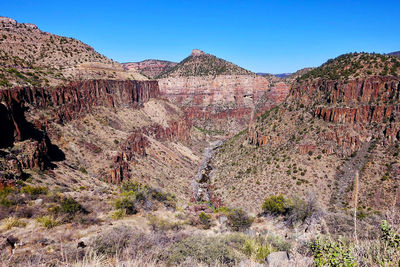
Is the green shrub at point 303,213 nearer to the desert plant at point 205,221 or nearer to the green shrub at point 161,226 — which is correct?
the desert plant at point 205,221

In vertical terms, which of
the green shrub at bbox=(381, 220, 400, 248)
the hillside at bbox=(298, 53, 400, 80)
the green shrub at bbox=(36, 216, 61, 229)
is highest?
the hillside at bbox=(298, 53, 400, 80)

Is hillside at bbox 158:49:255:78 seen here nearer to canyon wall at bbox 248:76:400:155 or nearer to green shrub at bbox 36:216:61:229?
canyon wall at bbox 248:76:400:155

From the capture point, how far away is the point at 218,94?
129625 mm

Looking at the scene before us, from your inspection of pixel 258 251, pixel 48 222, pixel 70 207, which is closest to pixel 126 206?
pixel 70 207

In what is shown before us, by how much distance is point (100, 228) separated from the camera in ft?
39.3

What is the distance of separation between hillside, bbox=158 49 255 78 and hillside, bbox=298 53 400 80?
8114 cm

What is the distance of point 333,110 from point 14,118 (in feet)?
163

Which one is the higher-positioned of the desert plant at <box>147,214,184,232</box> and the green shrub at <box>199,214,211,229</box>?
the desert plant at <box>147,214,184,232</box>

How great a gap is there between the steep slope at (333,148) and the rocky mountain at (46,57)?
42.4m

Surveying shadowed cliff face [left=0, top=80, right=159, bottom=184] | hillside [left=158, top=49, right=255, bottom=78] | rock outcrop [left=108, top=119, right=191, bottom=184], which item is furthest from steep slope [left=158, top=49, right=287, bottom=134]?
shadowed cliff face [left=0, top=80, right=159, bottom=184]

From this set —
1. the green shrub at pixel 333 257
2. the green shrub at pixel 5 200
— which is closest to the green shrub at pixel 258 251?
the green shrub at pixel 333 257

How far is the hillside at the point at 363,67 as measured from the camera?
4409cm

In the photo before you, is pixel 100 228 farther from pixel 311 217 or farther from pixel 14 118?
pixel 14 118

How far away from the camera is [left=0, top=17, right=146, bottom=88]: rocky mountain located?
44072 millimetres
